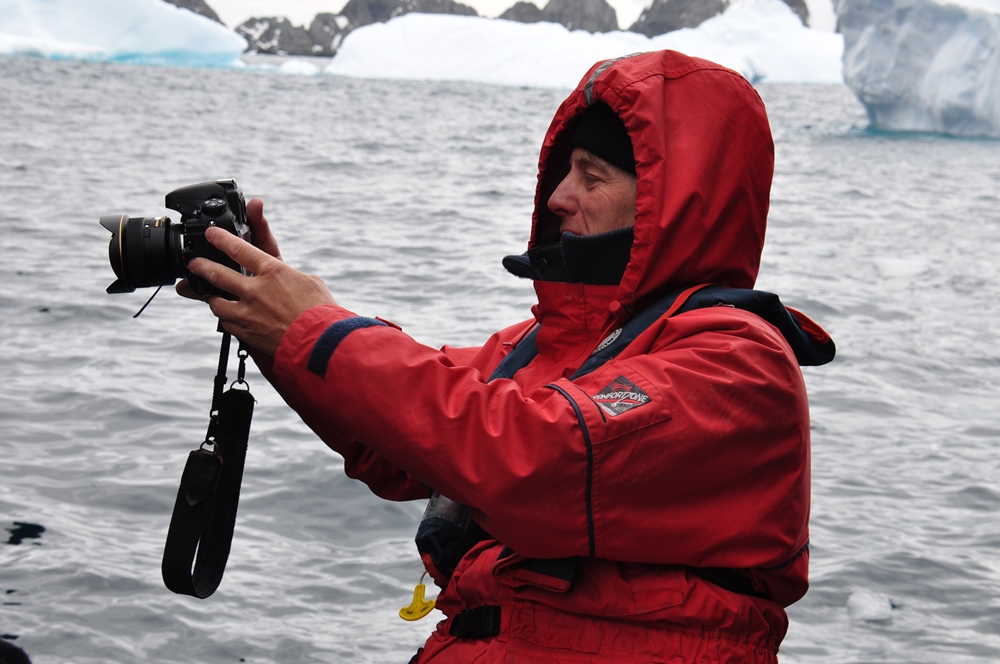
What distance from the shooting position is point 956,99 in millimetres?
25578

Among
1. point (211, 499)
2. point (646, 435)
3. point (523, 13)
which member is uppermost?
point (523, 13)

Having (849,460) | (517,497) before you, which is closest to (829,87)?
(849,460)

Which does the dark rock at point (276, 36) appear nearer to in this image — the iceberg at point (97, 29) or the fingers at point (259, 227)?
the iceberg at point (97, 29)

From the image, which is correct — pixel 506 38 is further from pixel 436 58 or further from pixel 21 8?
pixel 21 8

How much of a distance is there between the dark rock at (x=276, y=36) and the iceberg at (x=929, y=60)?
70.2 metres

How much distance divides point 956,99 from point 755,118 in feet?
86.4

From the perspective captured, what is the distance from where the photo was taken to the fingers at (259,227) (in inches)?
81.8

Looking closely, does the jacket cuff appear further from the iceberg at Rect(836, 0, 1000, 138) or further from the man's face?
the iceberg at Rect(836, 0, 1000, 138)

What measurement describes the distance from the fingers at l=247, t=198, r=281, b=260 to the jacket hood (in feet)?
2.26

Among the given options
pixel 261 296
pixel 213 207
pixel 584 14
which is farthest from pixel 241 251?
pixel 584 14

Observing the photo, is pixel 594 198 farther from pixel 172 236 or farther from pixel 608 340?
pixel 172 236

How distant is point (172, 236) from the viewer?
189 centimetres

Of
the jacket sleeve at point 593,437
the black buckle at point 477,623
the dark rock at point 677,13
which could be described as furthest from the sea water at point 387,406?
the dark rock at point 677,13

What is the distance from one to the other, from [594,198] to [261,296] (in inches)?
26.8
